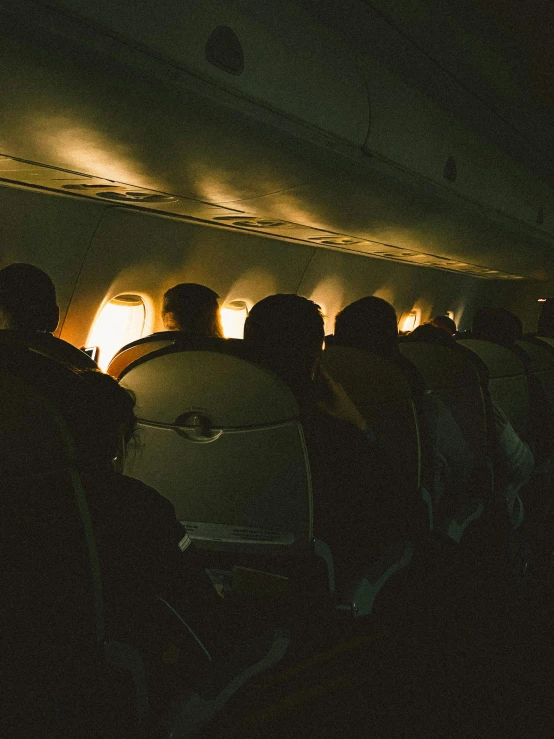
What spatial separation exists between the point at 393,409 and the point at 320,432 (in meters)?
0.54

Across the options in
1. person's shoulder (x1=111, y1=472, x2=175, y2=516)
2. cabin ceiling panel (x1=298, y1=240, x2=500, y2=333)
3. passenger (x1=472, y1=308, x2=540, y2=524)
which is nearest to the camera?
person's shoulder (x1=111, y1=472, x2=175, y2=516)

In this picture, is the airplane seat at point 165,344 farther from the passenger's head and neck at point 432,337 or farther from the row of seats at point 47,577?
the passenger's head and neck at point 432,337

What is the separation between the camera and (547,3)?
331 centimetres

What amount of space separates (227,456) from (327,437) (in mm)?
477

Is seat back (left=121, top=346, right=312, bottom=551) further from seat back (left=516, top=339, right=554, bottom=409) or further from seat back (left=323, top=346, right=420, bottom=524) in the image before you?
seat back (left=516, top=339, right=554, bottom=409)

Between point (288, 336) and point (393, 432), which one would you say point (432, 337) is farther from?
point (288, 336)

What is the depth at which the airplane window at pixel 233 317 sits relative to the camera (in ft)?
22.8

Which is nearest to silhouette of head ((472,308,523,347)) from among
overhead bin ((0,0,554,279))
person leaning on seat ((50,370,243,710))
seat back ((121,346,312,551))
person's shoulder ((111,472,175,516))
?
overhead bin ((0,0,554,279))

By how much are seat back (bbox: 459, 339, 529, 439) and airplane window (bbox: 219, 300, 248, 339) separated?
10.7 feet

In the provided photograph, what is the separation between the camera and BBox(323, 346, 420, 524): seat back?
278cm

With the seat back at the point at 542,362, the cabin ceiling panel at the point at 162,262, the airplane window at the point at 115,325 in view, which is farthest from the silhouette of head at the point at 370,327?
the airplane window at the point at 115,325

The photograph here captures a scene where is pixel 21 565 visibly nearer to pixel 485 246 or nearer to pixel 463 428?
pixel 463 428

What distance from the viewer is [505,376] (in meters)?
4.20

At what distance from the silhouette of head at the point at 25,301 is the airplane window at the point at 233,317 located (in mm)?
3421
